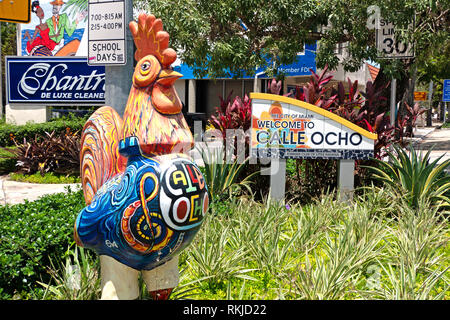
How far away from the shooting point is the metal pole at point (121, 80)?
3.94m

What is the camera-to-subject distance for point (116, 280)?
116 inches

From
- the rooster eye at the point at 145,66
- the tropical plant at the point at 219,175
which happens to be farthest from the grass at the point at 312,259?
the rooster eye at the point at 145,66

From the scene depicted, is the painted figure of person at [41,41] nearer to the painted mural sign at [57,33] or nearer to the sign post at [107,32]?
the painted mural sign at [57,33]

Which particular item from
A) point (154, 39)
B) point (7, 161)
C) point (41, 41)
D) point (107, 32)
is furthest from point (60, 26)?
point (154, 39)

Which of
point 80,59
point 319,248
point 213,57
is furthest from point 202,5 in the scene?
point 319,248

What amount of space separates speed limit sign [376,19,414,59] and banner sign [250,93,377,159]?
7.17 feet

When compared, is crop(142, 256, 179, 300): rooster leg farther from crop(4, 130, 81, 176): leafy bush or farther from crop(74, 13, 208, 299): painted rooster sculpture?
crop(4, 130, 81, 176): leafy bush

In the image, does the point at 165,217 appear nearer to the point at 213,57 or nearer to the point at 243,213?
the point at 243,213

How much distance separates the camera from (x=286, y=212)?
577 centimetres

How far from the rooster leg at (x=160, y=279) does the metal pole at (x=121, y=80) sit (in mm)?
1445

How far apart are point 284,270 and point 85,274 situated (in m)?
1.75

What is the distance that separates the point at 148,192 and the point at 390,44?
6.74 metres

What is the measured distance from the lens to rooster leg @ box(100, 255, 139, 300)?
2.93 meters

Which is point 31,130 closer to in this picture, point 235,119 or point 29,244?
point 235,119
